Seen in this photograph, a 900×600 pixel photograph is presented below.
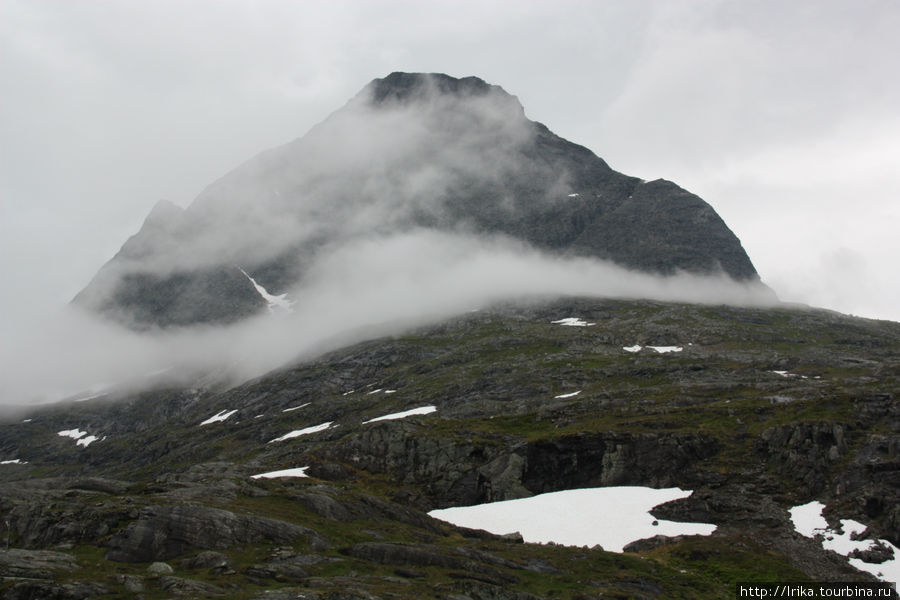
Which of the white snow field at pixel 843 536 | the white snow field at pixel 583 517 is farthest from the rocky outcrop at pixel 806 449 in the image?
the white snow field at pixel 583 517

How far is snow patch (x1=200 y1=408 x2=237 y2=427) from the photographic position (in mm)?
164250

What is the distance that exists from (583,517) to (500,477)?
13.2 metres

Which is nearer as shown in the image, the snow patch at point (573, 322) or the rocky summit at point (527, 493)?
the rocky summit at point (527, 493)

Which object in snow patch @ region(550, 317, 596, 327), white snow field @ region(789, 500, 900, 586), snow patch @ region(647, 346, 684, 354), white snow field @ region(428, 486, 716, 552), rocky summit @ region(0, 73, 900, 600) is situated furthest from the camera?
snow patch @ region(550, 317, 596, 327)

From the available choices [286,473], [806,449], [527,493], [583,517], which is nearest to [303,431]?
[286,473]

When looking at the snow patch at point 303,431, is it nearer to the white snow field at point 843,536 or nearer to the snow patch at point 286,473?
the snow patch at point 286,473

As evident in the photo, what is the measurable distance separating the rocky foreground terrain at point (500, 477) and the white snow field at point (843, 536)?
0.93 metres

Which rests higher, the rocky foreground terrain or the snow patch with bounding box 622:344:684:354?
the snow patch with bounding box 622:344:684:354

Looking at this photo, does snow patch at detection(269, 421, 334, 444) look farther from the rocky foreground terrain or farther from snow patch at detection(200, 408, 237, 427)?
snow patch at detection(200, 408, 237, 427)

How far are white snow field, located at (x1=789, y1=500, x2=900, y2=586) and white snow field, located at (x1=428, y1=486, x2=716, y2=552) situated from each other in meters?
7.89

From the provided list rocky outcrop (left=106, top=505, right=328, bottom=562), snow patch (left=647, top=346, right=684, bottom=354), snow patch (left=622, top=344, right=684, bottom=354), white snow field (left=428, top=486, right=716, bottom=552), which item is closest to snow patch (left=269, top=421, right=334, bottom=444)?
white snow field (left=428, top=486, right=716, bottom=552)

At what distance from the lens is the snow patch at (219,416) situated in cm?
16425

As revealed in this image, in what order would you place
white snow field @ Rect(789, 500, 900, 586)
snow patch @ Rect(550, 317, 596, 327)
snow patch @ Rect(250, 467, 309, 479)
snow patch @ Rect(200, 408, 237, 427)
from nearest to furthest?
1. white snow field @ Rect(789, 500, 900, 586)
2. snow patch @ Rect(250, 467, 309, 479)
3. snow patch @ Rect(200, 408, 237, 427)
4. snow patch @ Rect(550, 317, 596, 327)

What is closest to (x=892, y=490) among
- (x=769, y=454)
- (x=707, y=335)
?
(x=769, y=454)
